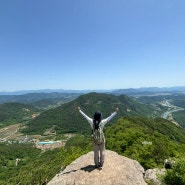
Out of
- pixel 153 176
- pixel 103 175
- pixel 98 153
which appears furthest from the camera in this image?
pixel 153 176

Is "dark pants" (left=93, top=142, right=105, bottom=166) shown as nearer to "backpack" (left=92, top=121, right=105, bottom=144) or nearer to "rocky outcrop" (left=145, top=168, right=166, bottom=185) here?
"backpack" (left=92, top=121, right=105, bottom=144)

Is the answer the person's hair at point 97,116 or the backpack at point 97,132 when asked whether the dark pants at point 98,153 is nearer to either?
the backpack at point 97,132

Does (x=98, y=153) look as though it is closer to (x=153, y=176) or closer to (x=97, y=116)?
(x=97, y=116)

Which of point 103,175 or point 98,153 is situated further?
point 98,153

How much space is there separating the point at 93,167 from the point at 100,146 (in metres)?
2.23

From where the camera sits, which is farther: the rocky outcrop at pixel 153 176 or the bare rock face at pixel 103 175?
the rocky outcrop at pixel 153 176

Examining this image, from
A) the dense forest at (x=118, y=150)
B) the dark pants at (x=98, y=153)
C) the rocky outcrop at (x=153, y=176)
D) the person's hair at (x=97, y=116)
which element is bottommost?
the dense forest at (x=118, y=150)

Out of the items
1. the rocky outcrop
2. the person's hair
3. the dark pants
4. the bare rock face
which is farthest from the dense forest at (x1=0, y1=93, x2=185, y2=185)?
the person's hair

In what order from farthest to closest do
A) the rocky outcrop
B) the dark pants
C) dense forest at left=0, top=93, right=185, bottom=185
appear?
1. dense forest at left=0, top=93, right=185, bottom=185
2. the rocky outcrop
3. the dark pants

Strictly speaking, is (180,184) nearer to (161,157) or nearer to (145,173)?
(145,173)

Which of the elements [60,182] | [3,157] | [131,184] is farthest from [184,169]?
[3,157]

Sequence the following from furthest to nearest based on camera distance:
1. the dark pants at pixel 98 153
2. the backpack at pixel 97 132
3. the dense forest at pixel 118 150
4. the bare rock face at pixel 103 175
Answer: the dense forest at pixel 118 150
the dark pants at pixel 98 153
the backpack at pixel 97 132
the bare rock face at pixel 103 175

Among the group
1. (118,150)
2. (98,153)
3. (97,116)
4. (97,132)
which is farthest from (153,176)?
(118,150)

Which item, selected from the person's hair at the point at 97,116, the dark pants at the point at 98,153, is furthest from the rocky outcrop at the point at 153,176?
the person's hair at the point at 97,116
